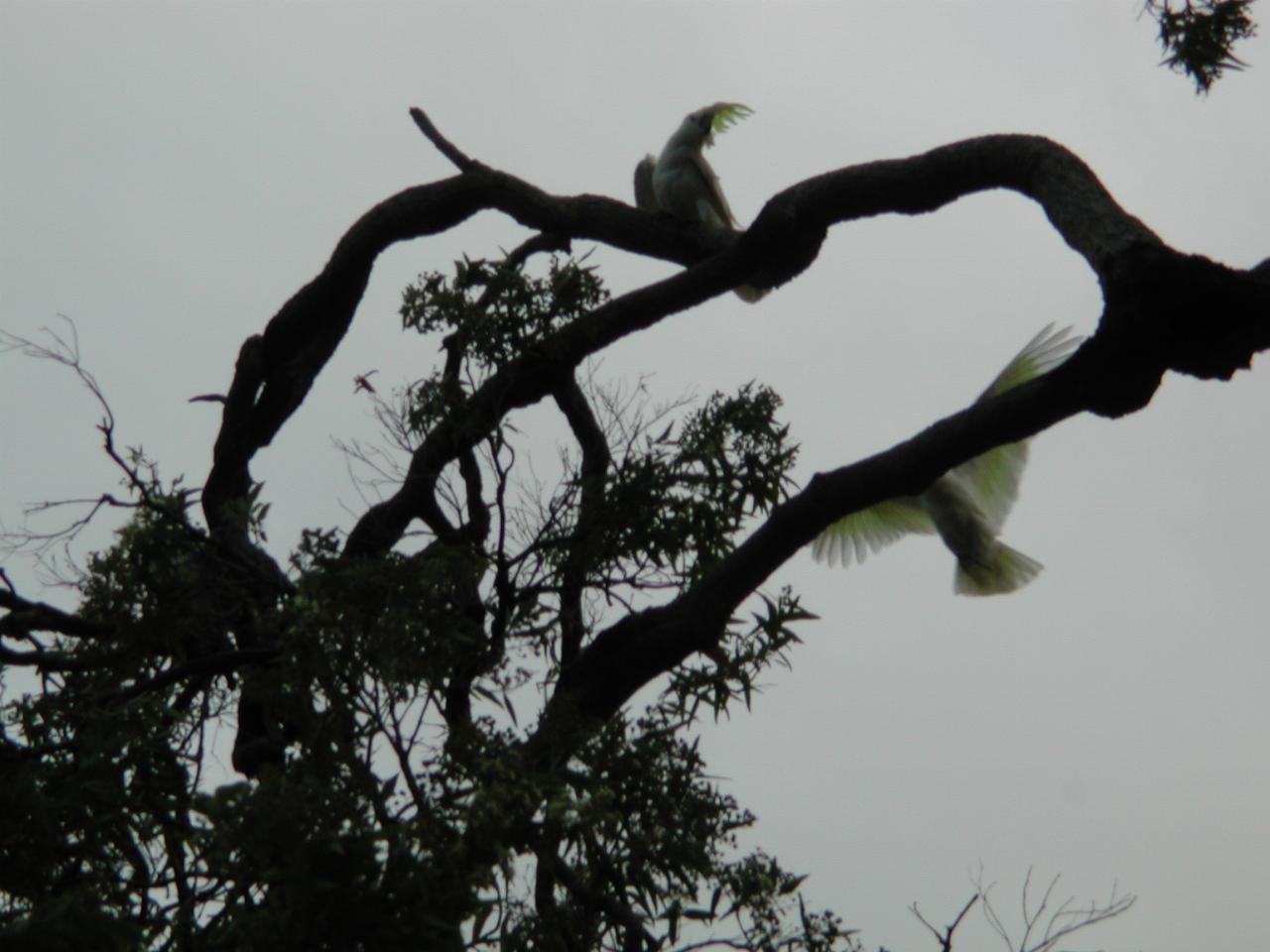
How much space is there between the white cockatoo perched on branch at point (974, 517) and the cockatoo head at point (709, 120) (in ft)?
4.68

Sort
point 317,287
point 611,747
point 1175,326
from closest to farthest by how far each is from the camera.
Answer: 1. point 1175,326
2. point 611,747
3. point 317,287

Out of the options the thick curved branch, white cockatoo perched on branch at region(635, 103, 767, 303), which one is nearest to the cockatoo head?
white cockatoo perched on branch at region(635, 103, 767, 303)

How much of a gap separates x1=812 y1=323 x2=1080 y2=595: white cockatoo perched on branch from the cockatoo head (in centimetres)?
143

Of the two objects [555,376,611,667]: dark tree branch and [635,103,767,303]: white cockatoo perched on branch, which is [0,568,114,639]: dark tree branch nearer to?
[555,376,611,667]: dark tree branch

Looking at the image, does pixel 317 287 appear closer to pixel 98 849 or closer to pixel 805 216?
pixel 805 216

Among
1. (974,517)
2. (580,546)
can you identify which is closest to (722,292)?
(580,546)

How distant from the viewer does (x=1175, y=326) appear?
211 cm

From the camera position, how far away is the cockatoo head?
4.86 meters

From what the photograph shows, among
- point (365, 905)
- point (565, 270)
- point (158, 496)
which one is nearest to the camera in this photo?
point (365, 905)

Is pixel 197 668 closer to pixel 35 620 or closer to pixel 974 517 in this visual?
pixel 35 620

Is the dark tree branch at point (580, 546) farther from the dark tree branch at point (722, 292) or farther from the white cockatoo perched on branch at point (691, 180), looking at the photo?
the white cockatoo perched on branch at point (691, 180)

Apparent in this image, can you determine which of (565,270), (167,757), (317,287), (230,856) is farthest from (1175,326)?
(317,287)

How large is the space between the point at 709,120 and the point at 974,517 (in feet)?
5.69

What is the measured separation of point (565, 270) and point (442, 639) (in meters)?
0.94
